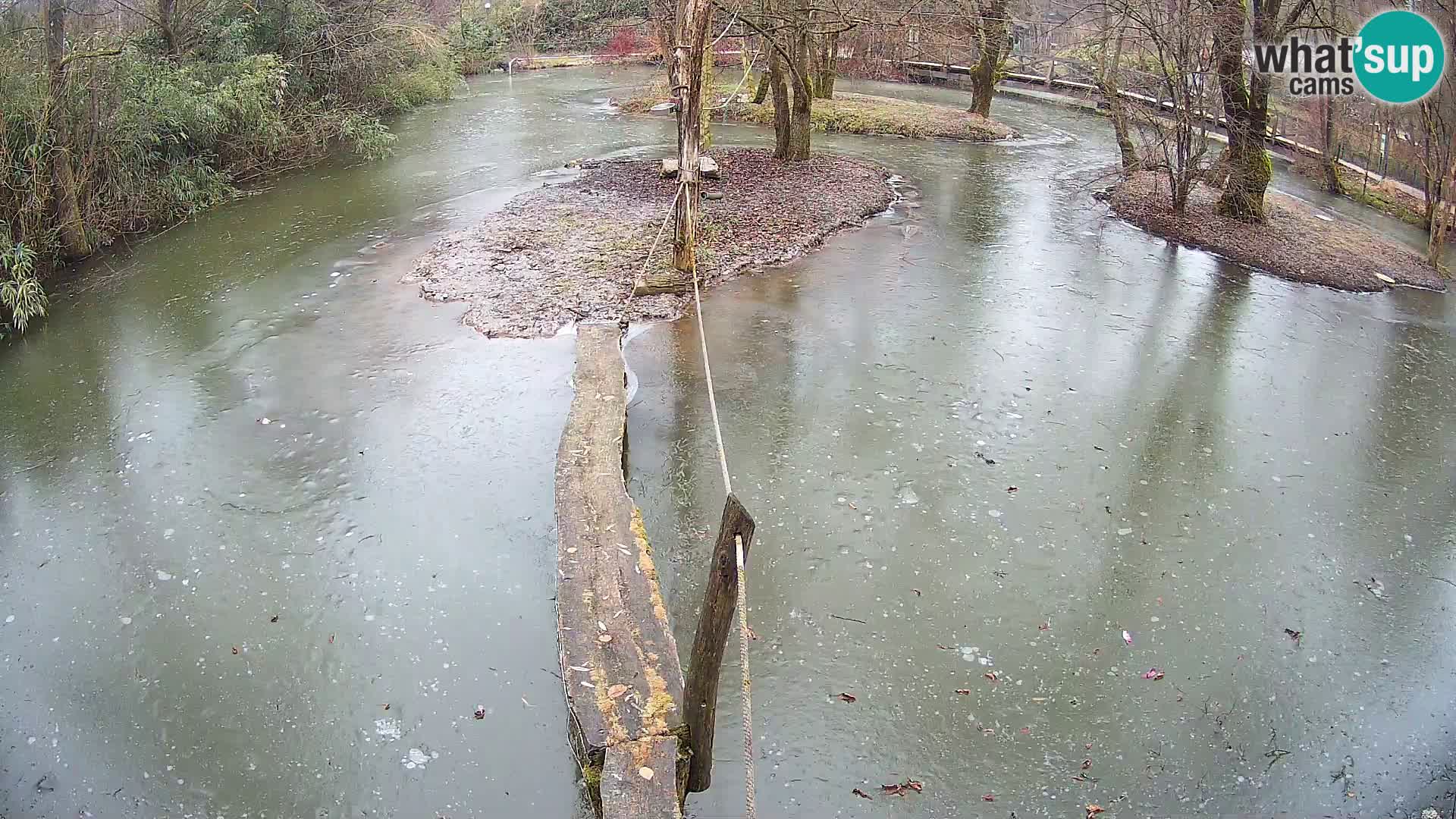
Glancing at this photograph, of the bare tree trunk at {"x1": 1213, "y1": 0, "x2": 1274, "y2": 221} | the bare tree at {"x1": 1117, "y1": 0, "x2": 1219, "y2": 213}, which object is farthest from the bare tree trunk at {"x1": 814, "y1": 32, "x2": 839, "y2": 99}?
the bare tree trunk at {"x1": 1213, "y1": 0, "x2": 1274, "y2": 221}

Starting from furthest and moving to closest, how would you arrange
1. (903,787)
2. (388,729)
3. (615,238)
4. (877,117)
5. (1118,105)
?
(877,117), (1118,105), (615,238), (388,729), (903,787)

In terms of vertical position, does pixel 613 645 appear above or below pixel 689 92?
below

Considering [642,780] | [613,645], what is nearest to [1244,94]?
[613,645]

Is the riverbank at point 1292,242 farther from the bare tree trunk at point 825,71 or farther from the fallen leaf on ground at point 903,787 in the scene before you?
the fallen leaf on ground at point 903,787

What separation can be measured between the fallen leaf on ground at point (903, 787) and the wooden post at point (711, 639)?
86 cm

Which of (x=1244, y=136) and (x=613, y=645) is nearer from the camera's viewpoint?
(x=613, y=645)

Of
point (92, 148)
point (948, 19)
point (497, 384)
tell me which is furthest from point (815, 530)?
point (948, 19)

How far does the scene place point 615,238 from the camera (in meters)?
11.6

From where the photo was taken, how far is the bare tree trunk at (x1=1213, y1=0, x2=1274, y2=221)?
1255 centimetres

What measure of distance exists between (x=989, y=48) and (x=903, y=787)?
58.8 feet

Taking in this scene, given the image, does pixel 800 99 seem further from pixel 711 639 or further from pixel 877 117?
pixel 711 639

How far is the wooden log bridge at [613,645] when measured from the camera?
3.61m

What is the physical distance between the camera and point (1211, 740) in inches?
177

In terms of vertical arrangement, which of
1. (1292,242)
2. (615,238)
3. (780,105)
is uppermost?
(780,105)
